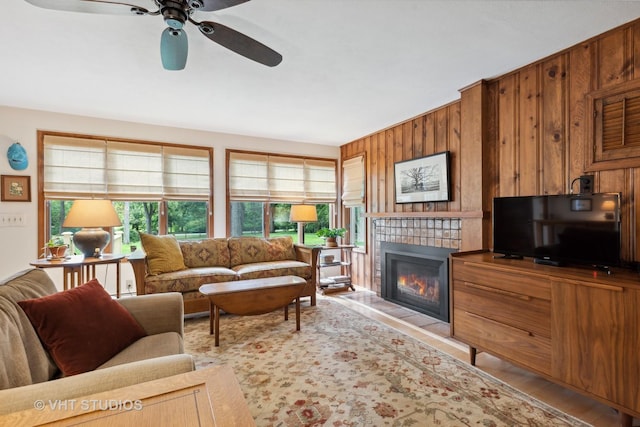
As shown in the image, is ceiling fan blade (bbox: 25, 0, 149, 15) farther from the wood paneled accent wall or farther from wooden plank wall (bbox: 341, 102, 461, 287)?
wooden plank wall (bbox: 341, 102, 461, 287)

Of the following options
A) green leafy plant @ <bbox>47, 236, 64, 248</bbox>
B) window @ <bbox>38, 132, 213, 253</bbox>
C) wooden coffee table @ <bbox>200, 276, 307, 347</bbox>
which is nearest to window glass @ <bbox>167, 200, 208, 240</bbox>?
window @ <bbox>38, 132, 213, 253</bbox>

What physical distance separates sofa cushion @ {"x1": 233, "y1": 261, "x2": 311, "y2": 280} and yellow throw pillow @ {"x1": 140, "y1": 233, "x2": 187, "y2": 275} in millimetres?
690

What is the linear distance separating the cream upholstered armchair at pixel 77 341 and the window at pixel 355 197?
3437mm

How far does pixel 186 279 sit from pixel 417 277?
2.74 metres

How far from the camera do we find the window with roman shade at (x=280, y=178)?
4641 millimetres

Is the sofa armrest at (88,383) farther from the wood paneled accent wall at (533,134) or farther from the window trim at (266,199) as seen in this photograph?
the window trim at (266,199)

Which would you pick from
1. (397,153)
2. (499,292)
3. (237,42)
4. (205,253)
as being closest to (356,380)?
(499,292)

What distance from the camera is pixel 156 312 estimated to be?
186 cm

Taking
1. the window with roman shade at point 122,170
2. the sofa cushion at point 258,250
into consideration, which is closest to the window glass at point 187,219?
the window with roman shade at point 122,170

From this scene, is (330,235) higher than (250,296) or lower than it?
higher

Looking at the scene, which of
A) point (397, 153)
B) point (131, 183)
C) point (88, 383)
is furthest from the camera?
point (397, 153)

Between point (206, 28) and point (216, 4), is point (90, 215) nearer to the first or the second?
point (206, 28)

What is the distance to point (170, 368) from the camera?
107cm

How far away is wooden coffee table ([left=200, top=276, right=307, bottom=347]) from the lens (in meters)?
2.71
